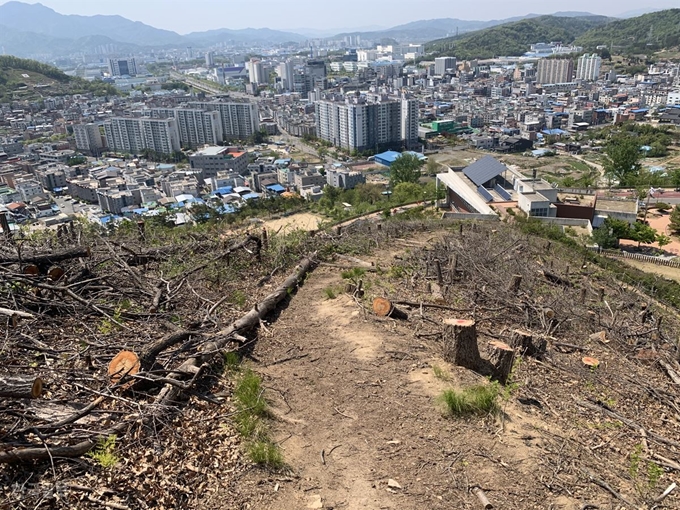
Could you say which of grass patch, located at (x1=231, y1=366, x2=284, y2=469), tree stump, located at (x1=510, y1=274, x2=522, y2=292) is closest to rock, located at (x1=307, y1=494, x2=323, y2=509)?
grass patch, located at (x1=231, y1=366, x2=284, y2=469)

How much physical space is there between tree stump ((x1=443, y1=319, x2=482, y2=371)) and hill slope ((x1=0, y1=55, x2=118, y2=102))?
8181 cm

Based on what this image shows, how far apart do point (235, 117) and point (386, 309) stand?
51497 millimetres

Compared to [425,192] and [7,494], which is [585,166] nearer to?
[425,192]

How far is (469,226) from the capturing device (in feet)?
38.8

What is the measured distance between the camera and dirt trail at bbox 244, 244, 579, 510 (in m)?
3.07

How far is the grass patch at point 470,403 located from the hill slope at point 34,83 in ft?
270

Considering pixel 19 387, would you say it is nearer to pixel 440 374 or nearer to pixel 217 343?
pixel 217 343

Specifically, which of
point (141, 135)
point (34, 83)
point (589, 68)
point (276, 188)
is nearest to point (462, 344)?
point (276, 188)

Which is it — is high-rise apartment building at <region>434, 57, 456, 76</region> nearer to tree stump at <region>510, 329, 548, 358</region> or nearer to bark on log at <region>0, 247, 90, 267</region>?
tree stump at <region>510, 329, 548, 358</region>

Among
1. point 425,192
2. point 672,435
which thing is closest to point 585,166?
point 425,192

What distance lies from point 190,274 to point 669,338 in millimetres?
6379

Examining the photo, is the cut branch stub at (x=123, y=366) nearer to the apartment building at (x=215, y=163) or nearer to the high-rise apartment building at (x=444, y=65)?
the apartment building at (x=215, y=163)

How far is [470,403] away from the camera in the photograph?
377 cm

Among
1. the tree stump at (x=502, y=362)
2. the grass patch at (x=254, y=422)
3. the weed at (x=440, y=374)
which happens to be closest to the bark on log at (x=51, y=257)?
the grass patch at (x=254, y=422)
